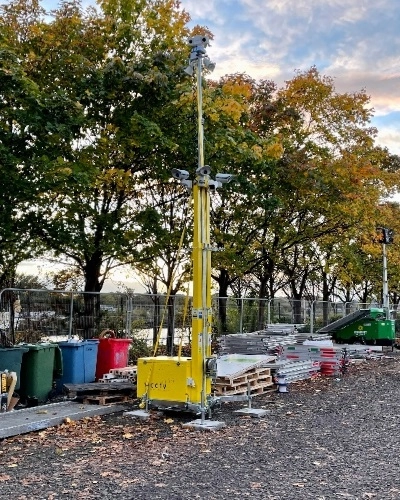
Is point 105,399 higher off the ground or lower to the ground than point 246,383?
lower

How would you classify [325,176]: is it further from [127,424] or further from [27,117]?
[127,424]

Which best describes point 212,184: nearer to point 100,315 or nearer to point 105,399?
point 105,399

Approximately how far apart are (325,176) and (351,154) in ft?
8.88

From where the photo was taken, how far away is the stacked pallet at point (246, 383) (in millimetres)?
11750

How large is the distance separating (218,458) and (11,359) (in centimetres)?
465

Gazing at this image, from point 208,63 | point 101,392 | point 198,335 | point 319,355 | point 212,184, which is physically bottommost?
point 101,392

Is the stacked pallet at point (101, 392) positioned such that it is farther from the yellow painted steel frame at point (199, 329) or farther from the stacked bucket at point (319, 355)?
the stacked bucket at point (319, 355)

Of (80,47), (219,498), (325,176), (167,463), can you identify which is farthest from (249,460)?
(325,176)

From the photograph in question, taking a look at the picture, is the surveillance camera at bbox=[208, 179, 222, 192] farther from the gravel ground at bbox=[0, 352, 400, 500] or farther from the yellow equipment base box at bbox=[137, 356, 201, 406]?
the gravel ground at bbox=[0, 352, 400, 500]

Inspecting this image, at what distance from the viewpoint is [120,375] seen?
40.6ft

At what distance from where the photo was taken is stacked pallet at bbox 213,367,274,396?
1175cm

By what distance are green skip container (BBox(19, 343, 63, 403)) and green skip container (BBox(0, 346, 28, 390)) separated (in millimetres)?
266

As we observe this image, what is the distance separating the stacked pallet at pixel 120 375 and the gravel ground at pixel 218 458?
76cm

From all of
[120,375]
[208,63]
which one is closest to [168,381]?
[120,375]
